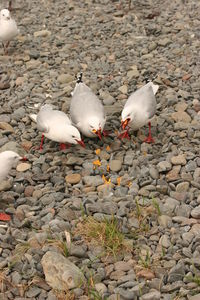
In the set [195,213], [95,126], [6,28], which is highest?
[6,28]

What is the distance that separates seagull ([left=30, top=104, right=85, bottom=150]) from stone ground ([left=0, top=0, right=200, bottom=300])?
18 cm

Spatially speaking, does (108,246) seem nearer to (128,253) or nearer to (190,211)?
(128,253)

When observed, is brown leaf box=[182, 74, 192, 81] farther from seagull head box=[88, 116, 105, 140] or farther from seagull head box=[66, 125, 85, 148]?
seagull head box=[66, 125, 85, 148]

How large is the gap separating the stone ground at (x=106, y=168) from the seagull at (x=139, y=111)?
201 mm

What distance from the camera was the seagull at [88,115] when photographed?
5242mm

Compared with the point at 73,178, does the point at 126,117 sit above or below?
above

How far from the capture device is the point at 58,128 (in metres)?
5.24

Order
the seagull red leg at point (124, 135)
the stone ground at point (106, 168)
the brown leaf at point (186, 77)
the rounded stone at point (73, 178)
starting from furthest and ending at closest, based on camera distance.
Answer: the brown leaf at point (186, 77) < the seagull red leg at point (124, 135) < the rounded stone at point (73, 178) < the stone ground at point (106, 168)

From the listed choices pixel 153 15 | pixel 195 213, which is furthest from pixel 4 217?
pixel 153 15

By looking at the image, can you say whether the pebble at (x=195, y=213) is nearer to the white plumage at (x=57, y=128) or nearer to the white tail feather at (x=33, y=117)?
the white plumage at (x=57, y=128)

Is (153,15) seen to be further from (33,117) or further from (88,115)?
(88,115)

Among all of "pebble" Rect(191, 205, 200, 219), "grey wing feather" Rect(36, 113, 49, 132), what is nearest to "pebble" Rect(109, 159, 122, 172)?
"grey wing feather" Rect(36, 113, 49, 132)

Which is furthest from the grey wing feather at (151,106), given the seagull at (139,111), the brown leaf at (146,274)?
the brown leaf at (146,274)

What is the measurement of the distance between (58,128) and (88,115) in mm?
346
